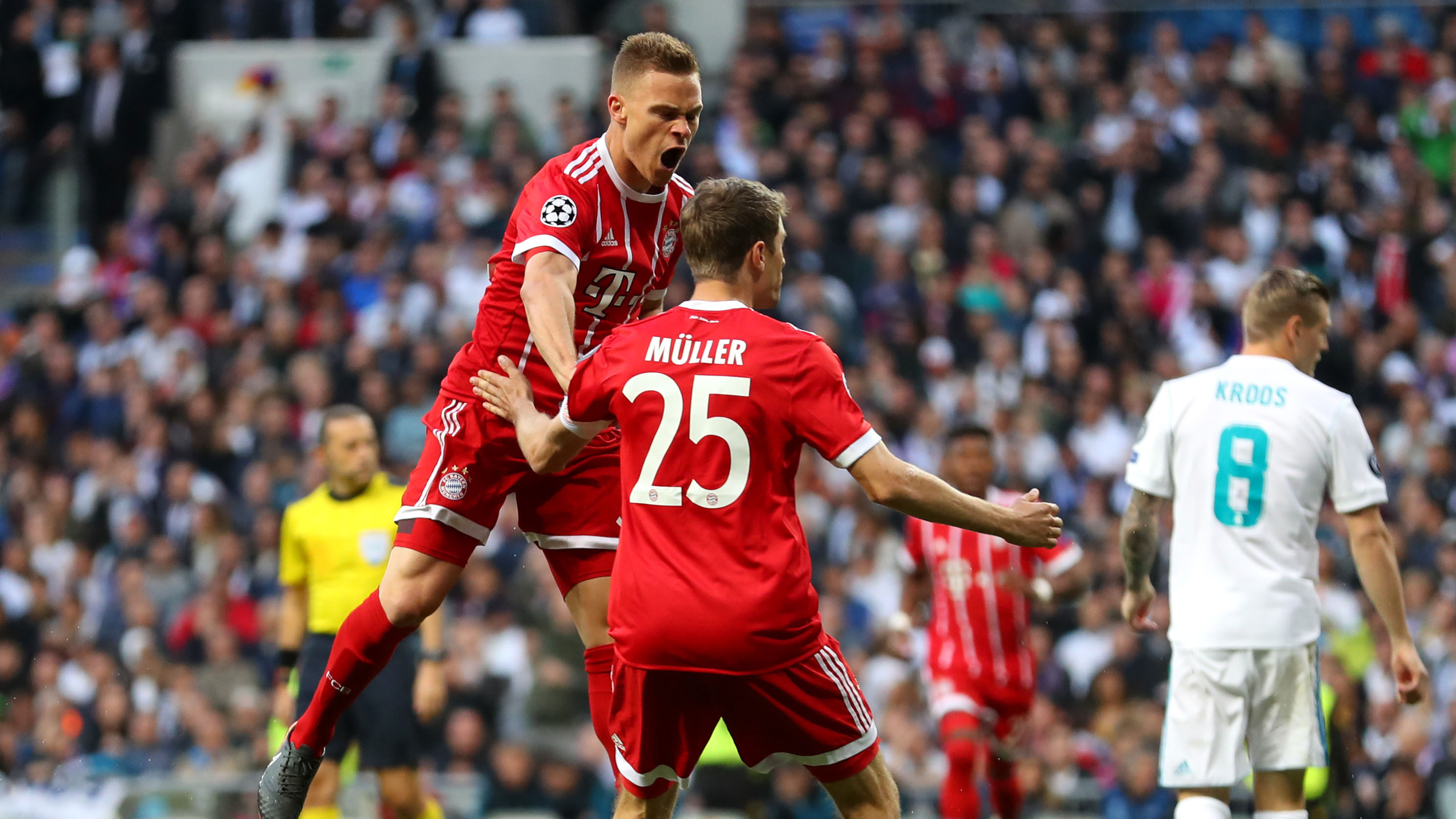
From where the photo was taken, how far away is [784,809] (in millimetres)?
11164

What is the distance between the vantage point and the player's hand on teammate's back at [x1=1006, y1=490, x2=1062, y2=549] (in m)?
4.96

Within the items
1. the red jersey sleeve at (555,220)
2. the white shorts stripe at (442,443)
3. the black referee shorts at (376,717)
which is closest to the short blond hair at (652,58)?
the red jersey sleeve at (555,220)

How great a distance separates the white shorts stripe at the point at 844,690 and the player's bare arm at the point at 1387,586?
90.6 inches

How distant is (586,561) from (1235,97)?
40.5 ft

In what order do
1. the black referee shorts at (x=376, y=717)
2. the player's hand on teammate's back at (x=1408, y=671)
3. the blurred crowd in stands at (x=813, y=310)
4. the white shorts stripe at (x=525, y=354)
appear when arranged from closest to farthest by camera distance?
the white shorts stripe at (x=525, y=354)
the player's hand on teammate's back at (x=1408, y=671)
the black referee shorts at (x=376, y=717)
the blurred crowd in stands at (x=813, y=310)

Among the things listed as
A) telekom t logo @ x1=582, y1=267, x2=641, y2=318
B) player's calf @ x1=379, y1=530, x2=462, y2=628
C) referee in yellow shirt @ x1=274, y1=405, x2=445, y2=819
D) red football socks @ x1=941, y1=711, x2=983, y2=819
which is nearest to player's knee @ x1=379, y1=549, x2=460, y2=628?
player's calf @ x1=379, y1=530, x2=462, y2=628

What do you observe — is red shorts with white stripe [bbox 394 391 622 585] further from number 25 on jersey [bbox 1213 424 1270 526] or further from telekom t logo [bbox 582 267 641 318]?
number 25 on jersey [bbox 1213 424 1270 526]

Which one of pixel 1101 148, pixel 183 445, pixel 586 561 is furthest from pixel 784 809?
pixel 1101 148

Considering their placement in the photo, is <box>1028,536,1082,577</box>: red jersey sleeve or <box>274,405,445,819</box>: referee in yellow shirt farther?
<box>1028,536,1082,577</box>: red jersey sleeve

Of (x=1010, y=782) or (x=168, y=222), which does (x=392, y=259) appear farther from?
(x=1010, y=782)

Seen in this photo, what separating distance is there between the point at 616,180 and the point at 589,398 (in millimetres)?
1090

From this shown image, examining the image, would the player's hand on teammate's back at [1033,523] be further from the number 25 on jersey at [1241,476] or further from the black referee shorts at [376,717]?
the black referee shorts at [376,717]

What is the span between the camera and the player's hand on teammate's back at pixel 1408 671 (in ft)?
20.6

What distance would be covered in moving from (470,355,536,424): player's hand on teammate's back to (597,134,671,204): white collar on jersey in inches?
28.9
